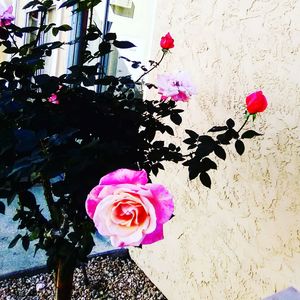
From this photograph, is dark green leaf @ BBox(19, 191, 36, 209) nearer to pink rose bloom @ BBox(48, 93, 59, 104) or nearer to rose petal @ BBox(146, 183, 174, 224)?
pink rose bloom @ BBox(48, 93, 59, 104)

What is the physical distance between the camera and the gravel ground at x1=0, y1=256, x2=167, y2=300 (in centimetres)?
257

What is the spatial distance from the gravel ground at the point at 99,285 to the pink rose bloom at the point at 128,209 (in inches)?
77.1

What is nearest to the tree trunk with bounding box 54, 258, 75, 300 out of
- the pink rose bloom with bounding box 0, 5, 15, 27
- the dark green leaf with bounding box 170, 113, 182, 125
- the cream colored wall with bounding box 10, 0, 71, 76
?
the dark green leaf with bounding box 170, 113, 182, 125

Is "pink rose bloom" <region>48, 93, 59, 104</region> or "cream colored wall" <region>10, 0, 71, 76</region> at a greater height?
"cream colored wall" <region>10, 0, 71, 76</region>

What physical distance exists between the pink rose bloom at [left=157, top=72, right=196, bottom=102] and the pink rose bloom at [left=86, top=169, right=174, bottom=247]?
72cm

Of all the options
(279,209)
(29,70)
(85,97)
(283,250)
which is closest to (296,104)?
(279,209)

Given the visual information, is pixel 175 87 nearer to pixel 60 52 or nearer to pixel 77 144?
pixel 77 144

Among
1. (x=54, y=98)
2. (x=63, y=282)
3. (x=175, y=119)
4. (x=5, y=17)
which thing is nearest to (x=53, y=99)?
(x=54, y=98)

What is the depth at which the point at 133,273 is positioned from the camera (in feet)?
9.78

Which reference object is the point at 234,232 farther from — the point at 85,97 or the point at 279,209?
the point at 85,97

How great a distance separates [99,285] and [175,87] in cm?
184

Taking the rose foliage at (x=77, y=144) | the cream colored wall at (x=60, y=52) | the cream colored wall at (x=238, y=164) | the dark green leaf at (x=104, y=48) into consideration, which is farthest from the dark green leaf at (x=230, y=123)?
the cream colored wall at (x=60, y=52)

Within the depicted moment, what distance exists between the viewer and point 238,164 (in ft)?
6.68

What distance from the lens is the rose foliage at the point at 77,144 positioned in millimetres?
1053
